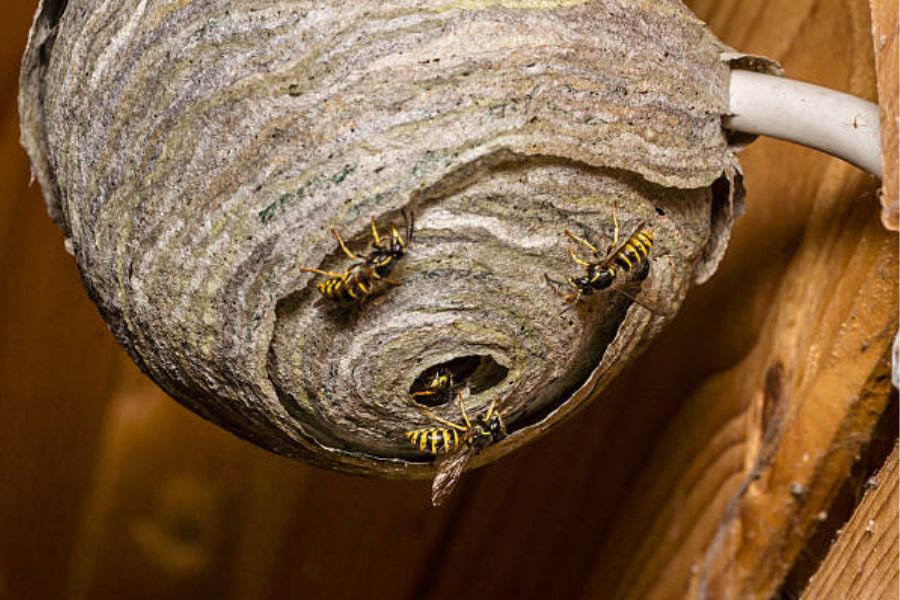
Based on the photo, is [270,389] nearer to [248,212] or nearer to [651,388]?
[248,212]

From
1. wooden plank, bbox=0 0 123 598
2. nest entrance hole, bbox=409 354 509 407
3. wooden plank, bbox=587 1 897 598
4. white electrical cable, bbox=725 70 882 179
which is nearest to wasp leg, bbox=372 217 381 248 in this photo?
nest entrance hole, bbox=409 354 509 407

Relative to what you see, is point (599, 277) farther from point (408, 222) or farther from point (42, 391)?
point (42, 391)

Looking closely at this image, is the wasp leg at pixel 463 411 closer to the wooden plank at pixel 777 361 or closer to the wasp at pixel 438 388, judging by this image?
the wasp at pixel 438 388

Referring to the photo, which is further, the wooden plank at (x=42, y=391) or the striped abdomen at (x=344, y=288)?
the wooden plank at (x=42, y=391)

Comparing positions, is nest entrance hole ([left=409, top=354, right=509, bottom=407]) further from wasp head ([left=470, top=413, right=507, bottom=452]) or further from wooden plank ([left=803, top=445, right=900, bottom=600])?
wooden plank ([left=803, top=445, right=900, bottom=600])

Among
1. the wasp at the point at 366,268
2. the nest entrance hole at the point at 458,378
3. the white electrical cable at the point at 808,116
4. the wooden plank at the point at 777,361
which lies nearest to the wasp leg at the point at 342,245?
the wasp at the point at 366,268

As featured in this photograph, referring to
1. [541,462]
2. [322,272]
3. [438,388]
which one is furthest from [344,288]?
[541,462]

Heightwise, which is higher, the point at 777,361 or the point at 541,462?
the point at 777,361
